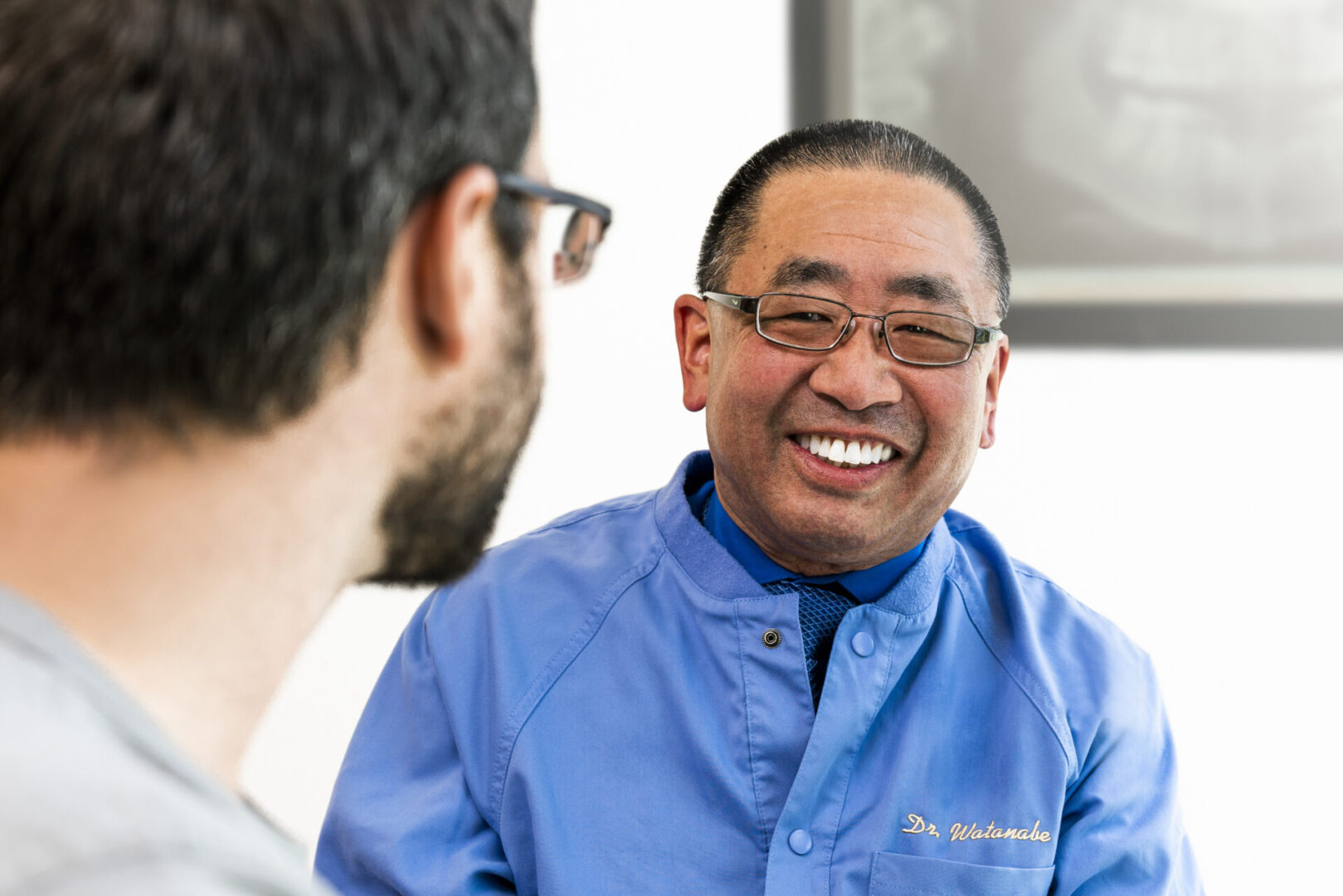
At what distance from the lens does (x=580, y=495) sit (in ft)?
7.18

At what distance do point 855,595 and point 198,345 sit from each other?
822 mm

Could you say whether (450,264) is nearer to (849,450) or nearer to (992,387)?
(849,450)

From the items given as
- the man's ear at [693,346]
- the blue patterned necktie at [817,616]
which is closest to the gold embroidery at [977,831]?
the blue patterned necktie at [817,616]

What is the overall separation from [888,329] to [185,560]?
804mm

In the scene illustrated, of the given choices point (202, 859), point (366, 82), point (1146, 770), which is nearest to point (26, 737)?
point (202, 859)

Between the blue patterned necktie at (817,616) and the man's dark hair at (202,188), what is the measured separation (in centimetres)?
71

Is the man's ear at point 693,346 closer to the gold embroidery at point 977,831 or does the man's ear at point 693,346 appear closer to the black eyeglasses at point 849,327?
the black eyeglasses at point 849,327

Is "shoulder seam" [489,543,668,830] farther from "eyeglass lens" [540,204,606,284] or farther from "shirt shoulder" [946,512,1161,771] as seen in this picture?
"eyeglass lens" [540,204,606,284]

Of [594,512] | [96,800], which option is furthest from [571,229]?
[594,512]

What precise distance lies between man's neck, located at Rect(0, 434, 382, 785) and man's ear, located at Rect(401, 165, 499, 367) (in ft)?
0.28

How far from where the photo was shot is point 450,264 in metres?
0.66

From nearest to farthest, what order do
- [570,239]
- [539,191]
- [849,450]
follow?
1. [539,191]
2. [570,239]
3. [849,450]

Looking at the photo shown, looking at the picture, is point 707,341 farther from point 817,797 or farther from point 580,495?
point 580,495

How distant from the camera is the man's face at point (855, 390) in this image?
122cm
